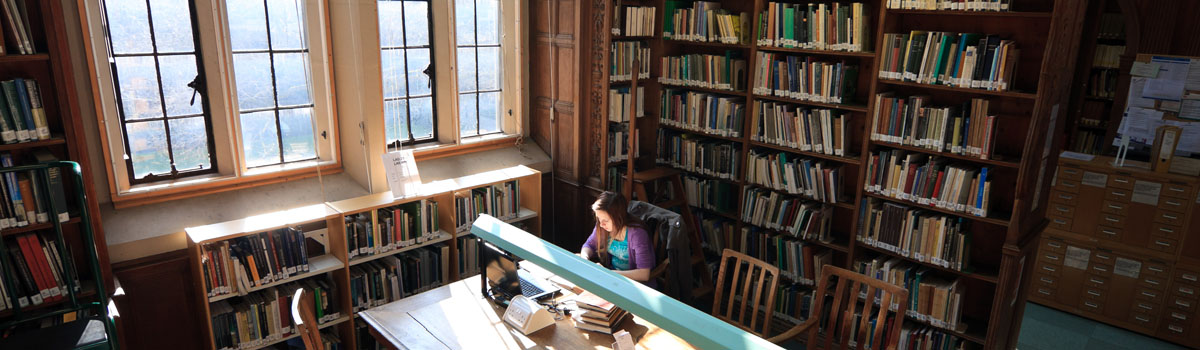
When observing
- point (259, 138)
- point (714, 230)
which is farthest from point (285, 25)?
point (714, 230)

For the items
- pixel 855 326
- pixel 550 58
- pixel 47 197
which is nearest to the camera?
pixel 47 197

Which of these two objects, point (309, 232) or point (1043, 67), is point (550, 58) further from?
point (1043, 67)

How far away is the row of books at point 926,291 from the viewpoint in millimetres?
3979

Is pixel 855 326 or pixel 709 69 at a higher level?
pixel 709 69

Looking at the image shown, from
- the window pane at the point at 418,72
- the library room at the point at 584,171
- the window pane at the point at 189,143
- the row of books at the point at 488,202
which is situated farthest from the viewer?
the window pane at the point at 418,72

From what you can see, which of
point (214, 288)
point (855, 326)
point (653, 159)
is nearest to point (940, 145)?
point (855, 326)

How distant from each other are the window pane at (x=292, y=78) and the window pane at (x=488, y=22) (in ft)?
4.24

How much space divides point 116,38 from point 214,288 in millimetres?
1437

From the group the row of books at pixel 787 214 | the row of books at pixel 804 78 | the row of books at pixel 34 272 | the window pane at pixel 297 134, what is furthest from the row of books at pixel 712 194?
the row of books at pixel 34 272

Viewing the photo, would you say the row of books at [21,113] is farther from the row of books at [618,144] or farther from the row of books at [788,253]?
the row of books at [788,253]

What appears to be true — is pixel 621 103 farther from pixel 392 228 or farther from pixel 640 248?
pixel 392 228

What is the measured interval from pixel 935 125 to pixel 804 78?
0.84 metres

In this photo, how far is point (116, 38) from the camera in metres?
3.70

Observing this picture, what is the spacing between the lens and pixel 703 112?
5.00 metres
